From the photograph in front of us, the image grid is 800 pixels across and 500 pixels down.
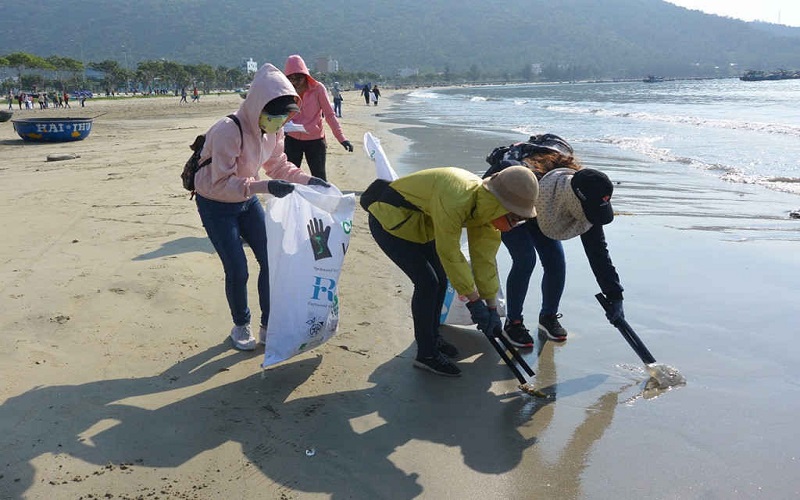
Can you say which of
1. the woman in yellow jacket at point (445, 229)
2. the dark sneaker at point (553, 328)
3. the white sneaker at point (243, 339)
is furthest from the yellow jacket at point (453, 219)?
the white sneaker at point (243, 339)

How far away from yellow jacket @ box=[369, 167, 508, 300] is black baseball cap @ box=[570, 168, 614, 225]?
470 millimetres

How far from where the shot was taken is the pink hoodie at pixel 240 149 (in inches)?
126

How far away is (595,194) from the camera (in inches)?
123

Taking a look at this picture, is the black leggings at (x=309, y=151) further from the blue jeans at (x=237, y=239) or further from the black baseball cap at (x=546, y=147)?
the black baseball cap at (x=546, y=147)

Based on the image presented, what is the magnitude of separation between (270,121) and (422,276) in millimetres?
1138

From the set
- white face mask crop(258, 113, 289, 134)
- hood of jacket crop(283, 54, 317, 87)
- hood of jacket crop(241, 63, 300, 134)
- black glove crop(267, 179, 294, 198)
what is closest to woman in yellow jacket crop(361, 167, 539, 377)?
black glove crop(267, 179, 294, 198)

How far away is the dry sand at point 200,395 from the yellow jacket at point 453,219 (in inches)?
26.4

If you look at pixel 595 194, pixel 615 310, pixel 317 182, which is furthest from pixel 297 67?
pixel 615 310

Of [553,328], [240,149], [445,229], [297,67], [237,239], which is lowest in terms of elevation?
[553,328]

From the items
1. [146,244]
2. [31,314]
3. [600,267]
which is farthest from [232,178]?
[146,244]

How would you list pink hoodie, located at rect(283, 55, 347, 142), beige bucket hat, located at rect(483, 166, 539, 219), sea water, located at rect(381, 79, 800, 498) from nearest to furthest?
sea water, located at rect(381, 79, 800, 498), beige bucket hat, located at rect(483, 166, 539, 219), pink hoodie, located at rect(283, 55, 347, 142)

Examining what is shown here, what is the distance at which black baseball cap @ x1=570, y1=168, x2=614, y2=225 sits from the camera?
10.2 feet

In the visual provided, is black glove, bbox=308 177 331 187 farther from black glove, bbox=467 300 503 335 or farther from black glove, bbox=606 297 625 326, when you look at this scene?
black glove, bbox=606 297 625 326

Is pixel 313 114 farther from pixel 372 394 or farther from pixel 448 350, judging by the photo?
pixel 372 394
